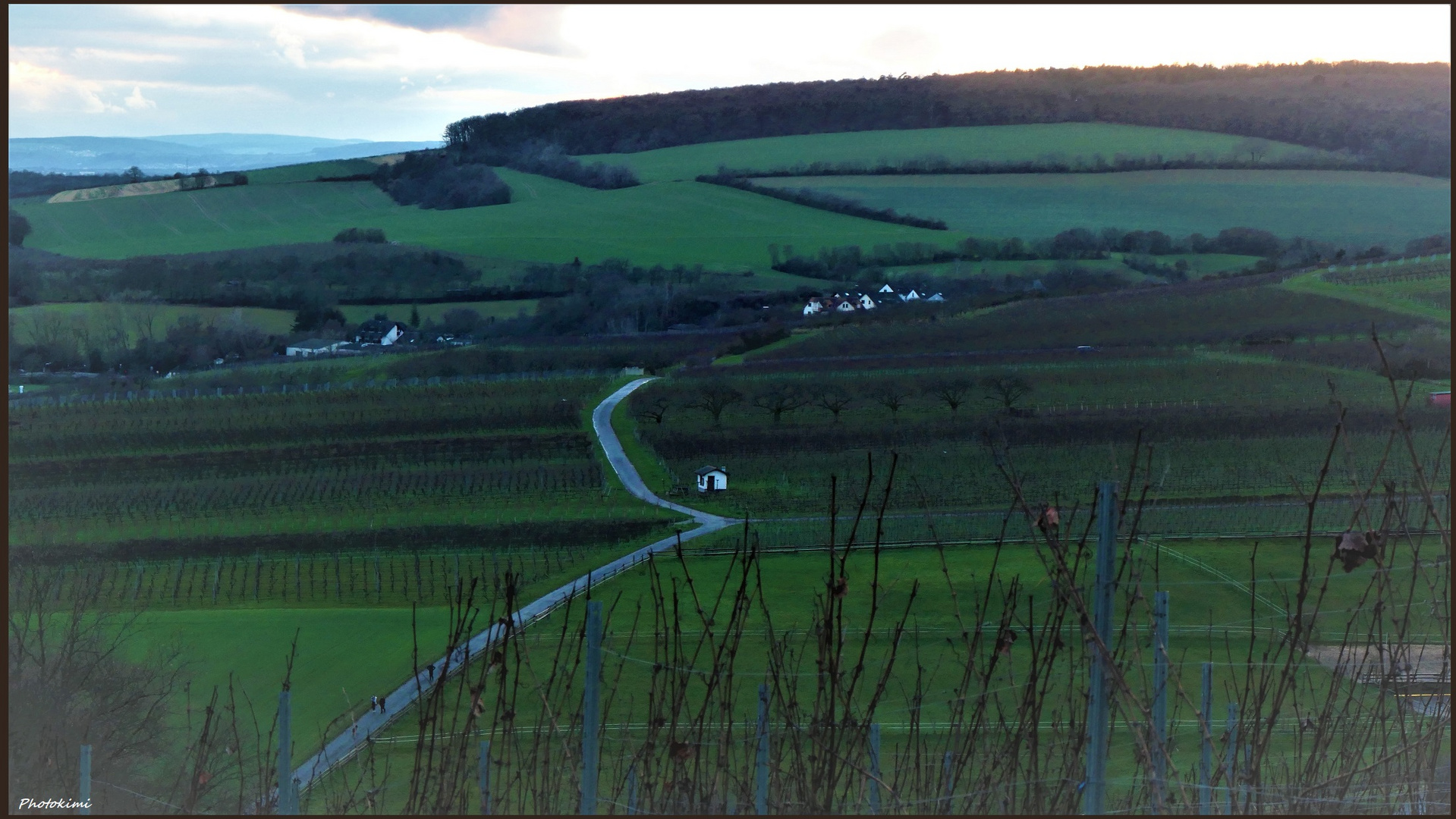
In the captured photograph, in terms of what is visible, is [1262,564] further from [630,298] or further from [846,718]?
[630,298]

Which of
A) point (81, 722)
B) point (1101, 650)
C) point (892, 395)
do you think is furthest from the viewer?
point (892, 395)

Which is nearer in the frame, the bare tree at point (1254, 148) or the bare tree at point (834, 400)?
the bare tree at point (834, 400)

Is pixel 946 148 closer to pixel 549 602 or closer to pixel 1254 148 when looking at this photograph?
pixel 1254 148

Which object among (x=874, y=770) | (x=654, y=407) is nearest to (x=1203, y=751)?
(x=874, y=770)

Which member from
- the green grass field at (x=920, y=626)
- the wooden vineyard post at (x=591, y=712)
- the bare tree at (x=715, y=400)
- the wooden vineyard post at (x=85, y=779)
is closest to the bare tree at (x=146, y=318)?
the bare tree at (x=715, y=400)

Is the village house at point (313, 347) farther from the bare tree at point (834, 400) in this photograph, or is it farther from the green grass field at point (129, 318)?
the bare tree at point (834, 400)

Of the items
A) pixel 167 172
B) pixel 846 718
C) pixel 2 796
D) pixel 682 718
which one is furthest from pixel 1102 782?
pixel 167 172
